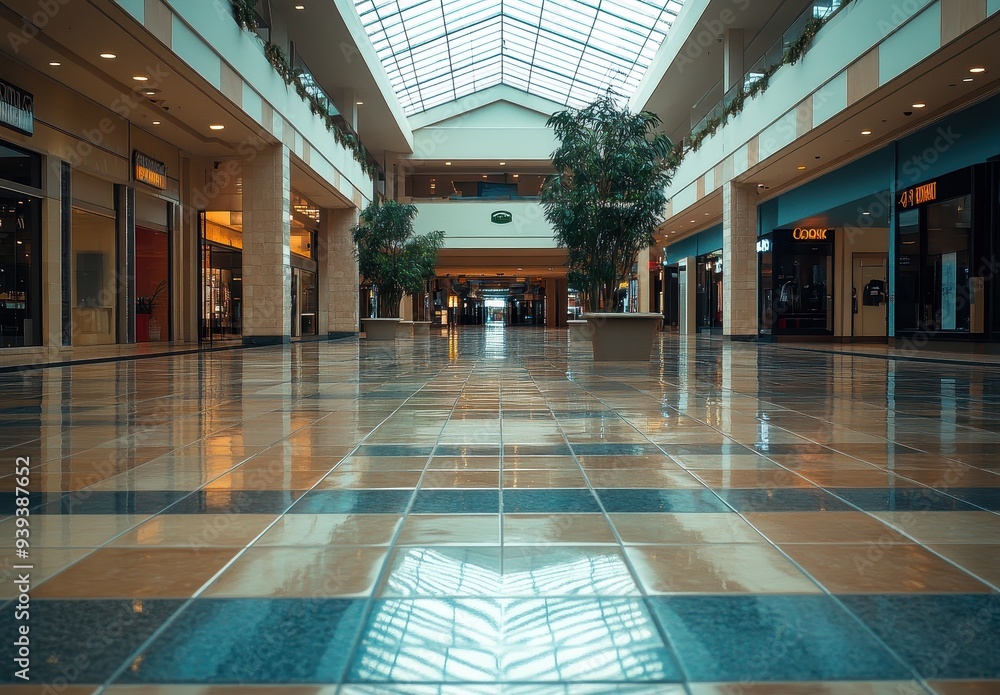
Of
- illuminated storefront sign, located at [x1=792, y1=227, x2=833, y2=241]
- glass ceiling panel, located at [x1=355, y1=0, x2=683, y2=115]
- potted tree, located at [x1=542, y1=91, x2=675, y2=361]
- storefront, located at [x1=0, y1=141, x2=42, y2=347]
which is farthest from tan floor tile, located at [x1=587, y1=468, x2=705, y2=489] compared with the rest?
illuminated storefront sign, located at [x1=792, y1=227, x2=833, y2=241]

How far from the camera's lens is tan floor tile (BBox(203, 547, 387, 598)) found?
7.21 ft

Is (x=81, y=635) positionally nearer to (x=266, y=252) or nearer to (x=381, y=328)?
(x=266, y=252)

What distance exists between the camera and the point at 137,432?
5227mm

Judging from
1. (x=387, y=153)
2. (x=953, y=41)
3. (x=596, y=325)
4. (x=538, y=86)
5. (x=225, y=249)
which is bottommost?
(x=596, y=325)

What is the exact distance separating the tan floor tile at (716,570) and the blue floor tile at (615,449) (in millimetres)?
1802

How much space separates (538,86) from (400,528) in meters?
36.9

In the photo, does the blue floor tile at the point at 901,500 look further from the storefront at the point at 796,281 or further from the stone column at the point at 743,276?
the storefront at the point at 796,281

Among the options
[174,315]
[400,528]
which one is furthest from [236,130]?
[400,528]

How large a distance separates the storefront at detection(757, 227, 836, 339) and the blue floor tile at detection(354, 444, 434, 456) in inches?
855

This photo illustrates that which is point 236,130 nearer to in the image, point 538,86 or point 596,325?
point 596,325

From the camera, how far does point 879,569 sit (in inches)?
93.6

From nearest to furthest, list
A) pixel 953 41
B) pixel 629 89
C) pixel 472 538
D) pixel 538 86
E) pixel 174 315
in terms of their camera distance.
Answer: pixel 472 538
pixel 953 41
pixel 174 315
pixel 629 89
pixel 538 86

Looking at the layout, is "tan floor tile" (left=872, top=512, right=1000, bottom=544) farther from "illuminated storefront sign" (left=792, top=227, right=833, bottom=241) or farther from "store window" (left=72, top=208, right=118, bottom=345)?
"illuminated storefront sign" (left=792, top=227, right=833, bottom=241)

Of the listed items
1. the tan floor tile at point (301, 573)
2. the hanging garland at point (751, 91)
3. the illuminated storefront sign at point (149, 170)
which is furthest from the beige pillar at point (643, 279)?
the tan floor tile at point (301, 573)
